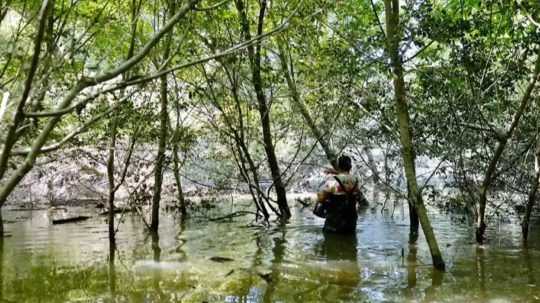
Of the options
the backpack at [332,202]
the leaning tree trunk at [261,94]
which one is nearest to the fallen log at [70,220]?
the leaning tree trunk at [261,94]

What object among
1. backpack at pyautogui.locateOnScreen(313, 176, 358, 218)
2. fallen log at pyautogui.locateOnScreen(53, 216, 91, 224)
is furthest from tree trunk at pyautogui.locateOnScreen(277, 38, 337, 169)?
fallen log at pyautogui.locateOnScreen(53, 216, 91, 224)

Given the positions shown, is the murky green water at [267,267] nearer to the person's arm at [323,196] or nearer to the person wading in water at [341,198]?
the person wading in water at [341,198]

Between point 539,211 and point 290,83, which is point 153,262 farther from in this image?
point 539,211

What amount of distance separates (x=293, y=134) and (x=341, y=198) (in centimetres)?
706

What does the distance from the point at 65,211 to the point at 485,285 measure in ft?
53.2

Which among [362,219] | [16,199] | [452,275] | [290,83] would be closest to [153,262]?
[452,275]

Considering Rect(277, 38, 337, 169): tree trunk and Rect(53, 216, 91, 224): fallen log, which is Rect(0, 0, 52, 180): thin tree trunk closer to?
Rect(277, 38, 337, 169): tree trunk

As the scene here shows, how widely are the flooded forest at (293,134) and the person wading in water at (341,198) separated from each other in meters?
0.06

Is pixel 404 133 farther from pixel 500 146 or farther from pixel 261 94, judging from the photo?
pixel 261 94

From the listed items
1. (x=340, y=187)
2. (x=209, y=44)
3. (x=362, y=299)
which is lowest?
(x=362, y=299)

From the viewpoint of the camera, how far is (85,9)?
35.1ft

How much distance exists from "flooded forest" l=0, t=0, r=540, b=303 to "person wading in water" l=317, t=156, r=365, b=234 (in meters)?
0.06

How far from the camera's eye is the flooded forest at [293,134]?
266 inches

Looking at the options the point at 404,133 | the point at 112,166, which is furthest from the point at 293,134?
the point at 404,133
